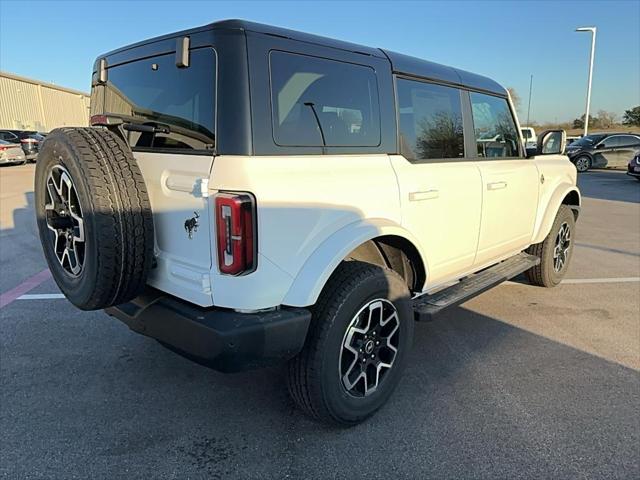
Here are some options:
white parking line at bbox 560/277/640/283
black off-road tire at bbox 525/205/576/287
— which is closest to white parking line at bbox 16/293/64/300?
black off-road tire at bbox 525/205/576/287

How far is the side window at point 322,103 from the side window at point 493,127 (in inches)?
52.4

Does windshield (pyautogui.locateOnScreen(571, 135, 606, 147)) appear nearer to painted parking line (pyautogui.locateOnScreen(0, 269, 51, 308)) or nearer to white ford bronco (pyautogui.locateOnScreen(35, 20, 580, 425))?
white ford bronco (pyautogui.locateOnScreen(35, 20, 580, 425))

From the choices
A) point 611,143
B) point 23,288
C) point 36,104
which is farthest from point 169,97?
point 36,104

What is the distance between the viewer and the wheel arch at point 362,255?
2.29m

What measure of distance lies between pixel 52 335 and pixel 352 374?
105 inches

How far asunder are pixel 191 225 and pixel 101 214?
0.41 m

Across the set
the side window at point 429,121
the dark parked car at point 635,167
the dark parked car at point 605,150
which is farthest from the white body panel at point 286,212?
the dark parked car at point 605,150

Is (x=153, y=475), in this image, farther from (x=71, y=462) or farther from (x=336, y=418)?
(x=336, y=418)

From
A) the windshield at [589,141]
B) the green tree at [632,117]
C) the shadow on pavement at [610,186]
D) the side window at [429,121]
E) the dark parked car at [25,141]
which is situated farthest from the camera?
the green tree at [632,117]

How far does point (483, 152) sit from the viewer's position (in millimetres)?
3783

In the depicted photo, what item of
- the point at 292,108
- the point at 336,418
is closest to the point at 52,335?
the point at 336,418

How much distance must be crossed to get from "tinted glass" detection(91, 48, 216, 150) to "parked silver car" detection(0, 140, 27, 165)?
22.0m

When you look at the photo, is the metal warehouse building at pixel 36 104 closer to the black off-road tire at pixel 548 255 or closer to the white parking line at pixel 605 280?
the black off-road tire at pixel 548 255

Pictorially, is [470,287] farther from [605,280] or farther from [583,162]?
[583,162]
